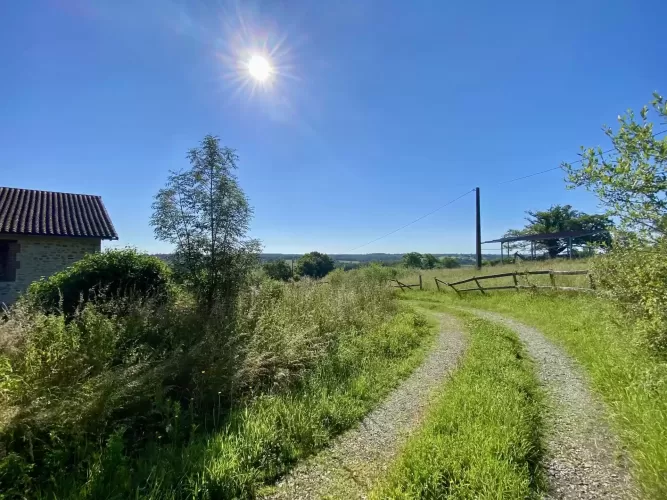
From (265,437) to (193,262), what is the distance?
6.32 meters

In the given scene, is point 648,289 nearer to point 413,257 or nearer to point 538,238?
point 538,238

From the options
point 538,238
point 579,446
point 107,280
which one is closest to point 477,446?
point 579,446

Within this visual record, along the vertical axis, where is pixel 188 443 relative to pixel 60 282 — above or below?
below

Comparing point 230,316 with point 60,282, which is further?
point 60,282

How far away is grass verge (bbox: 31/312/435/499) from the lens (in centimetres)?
296

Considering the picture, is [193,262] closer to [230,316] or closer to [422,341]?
[230,316]

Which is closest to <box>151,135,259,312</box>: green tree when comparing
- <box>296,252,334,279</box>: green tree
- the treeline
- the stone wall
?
the treeline

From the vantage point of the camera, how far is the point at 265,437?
3764mm

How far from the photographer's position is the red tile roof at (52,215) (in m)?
13.6

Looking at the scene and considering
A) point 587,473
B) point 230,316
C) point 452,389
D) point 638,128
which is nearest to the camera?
point 638,128

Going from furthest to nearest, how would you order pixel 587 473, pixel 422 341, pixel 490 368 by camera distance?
pixel 422 341, pixel 490 368, pixel 587 473

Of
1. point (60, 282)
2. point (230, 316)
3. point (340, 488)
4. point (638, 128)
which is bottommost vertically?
point (340, 488)

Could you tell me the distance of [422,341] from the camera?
8.39m

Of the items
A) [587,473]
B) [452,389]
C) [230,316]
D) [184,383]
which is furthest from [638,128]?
[230,316]
